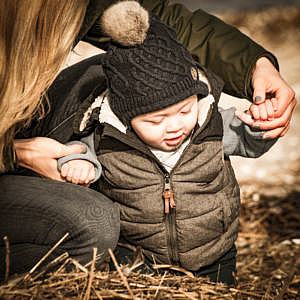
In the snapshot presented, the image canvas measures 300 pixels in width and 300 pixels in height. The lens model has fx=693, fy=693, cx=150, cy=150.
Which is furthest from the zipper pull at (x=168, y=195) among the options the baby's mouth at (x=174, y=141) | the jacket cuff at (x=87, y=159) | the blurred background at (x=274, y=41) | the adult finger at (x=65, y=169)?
the blurred background at (x=274, y=41)

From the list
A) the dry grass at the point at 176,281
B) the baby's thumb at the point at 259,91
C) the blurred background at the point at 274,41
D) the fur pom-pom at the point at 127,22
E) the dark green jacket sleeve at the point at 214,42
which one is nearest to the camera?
the dry grass at the point at 176,281

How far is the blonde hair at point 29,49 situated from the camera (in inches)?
91.3

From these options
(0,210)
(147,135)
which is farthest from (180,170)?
(0,210)

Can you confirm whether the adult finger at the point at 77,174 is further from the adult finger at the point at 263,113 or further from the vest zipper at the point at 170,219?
the adult finger at the point at 263,113

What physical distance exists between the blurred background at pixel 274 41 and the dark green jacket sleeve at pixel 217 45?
1987 millimetres

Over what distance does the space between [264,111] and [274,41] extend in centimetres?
595

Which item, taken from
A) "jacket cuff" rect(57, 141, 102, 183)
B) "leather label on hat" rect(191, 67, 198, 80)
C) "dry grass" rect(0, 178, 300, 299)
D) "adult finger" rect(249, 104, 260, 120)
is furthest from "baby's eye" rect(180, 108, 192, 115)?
"dry grass" rect(0, 178, 300, 299)

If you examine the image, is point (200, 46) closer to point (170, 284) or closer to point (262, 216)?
point (170, 284)

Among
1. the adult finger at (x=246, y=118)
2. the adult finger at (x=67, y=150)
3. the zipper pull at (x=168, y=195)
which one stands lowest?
the zipper pull at (x=168, y=195)

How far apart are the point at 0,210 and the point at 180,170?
0.63m

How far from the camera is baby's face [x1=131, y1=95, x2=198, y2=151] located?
7.43 feet

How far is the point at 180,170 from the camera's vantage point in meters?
2.40

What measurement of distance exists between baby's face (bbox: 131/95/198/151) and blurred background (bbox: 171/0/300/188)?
221cm

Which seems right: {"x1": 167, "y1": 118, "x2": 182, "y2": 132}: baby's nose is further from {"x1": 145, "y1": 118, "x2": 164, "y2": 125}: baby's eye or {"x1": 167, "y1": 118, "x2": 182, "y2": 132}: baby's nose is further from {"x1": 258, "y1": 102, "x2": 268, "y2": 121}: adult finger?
{"x1": 258, "y1": 102, "x2": 268, "y2": 121}: adult finger
